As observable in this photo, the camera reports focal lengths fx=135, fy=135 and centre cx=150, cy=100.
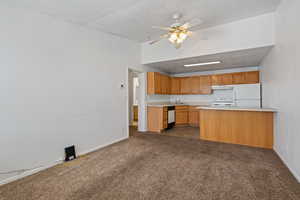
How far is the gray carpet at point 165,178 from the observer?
1644 millimetres

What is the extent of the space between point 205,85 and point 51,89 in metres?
5.33

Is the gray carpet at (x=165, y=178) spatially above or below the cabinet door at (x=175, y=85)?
below

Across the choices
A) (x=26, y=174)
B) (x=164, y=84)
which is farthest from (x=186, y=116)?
(x=26, y=174)

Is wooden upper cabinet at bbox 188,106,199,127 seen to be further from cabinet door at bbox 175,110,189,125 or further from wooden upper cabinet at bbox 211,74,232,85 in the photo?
wooden upper cabinet at bbox 211,74,232,85

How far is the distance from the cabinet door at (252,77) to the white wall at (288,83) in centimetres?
252

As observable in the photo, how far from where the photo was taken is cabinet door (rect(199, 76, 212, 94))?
5.69 m

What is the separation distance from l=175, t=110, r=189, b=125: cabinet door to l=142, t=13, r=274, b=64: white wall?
245 cm

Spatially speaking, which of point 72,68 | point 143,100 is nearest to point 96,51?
point 72,68

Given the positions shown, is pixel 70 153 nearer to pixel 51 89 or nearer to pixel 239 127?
pixel 51 89

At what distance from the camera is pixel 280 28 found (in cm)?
252

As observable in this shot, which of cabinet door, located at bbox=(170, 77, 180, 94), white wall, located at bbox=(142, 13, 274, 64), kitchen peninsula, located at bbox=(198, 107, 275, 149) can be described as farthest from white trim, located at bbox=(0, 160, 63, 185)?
cabinet door, located at bbox=(170, 77, 180, 94)

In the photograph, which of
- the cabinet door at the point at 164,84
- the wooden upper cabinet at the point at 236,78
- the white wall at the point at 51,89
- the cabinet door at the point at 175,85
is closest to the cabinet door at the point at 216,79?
the wooden upper cabinet at the point at 236,78

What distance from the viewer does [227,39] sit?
331cm

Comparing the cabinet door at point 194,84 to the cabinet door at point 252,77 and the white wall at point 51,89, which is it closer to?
the cabinet door at point 252,77
